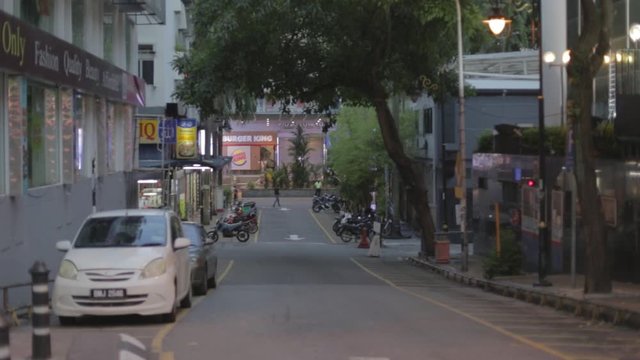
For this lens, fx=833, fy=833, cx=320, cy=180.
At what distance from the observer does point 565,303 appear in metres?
16.0

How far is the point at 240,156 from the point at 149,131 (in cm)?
6195

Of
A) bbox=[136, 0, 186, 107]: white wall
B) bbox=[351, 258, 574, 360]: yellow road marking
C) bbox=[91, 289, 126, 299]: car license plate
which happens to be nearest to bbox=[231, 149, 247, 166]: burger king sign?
bbox=[136, 0, 186, 107]: white wall

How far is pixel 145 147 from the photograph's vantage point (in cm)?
3841

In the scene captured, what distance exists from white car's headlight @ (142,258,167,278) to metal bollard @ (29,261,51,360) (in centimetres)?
366

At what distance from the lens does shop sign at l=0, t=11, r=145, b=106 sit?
13.9 meters

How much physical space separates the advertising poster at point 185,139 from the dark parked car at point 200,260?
19582 mm

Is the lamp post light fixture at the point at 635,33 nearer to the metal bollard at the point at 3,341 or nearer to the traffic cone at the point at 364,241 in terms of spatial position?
the metal bollard at the point at 3,341

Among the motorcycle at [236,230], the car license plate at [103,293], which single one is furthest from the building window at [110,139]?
the motorcycle at [236,230]

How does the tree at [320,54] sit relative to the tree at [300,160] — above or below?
above

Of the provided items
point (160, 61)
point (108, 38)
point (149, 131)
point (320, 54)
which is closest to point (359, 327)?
point (108, 38)

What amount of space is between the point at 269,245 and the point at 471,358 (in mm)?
32673

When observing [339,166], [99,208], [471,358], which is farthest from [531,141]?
[339,166]

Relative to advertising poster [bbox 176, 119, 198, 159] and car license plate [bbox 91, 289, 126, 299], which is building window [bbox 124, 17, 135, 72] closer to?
advertising poster [bbox 176, 119, 198, 159]

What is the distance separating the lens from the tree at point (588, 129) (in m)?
15.2
